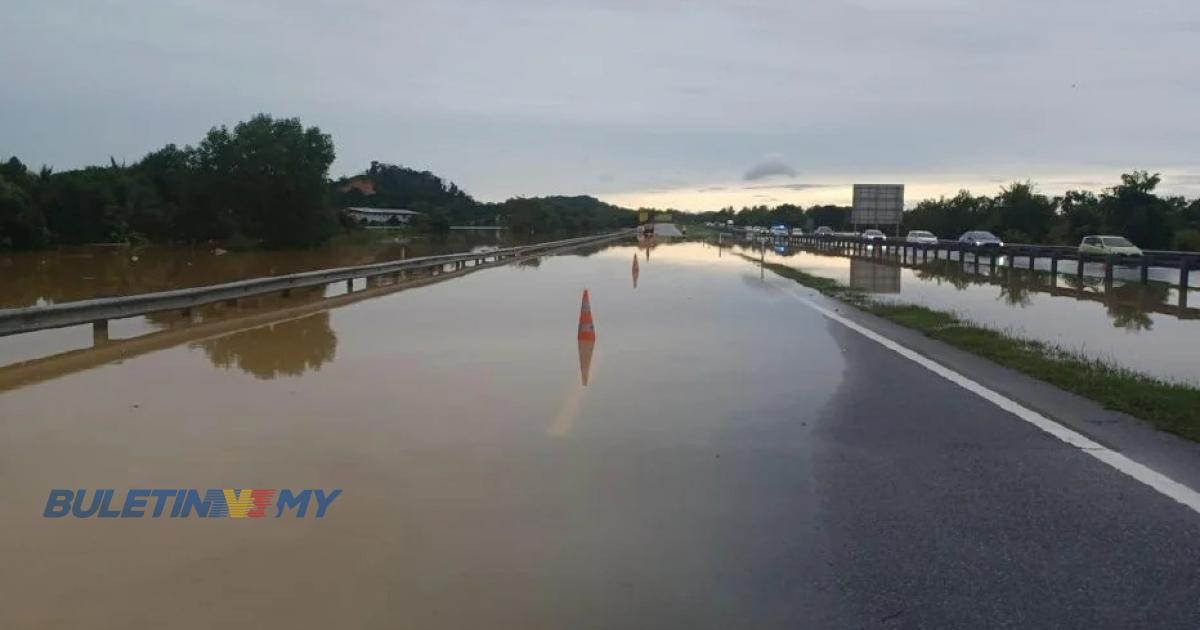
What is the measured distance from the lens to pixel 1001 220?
99.3 m

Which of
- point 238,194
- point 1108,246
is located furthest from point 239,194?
point 1108,246

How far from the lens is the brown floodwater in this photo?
4824mm

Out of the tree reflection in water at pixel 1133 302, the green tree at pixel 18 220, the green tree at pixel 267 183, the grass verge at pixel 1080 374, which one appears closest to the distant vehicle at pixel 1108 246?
the tree reflection in water at pixel 1133 302

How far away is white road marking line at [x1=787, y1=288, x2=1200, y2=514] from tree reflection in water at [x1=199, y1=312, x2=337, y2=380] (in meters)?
8.34

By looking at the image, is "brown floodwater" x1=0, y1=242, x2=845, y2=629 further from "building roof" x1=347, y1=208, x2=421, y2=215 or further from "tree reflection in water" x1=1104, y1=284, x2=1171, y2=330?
"building roof" x1=347, y1=208, x2=421, y2=215

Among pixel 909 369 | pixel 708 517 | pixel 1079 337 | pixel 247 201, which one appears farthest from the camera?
pixel 247 201

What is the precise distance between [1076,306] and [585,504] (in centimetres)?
2265

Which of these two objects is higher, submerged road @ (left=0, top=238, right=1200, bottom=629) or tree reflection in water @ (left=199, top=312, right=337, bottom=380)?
tree reflection in water @ (left=199, top=312, right=337, bottom=380)

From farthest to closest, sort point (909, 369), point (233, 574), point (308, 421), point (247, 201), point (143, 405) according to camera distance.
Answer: point (247, 201)
point (909, 369)
point (143, 405)
point (308, 421)
point (233, 574)

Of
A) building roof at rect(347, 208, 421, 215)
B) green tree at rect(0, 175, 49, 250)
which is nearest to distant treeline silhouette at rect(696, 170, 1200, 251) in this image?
green tree at rect(0, 175, 49, 250)

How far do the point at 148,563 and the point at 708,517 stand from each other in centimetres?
338

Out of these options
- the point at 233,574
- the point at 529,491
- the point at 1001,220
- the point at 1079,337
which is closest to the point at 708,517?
the point at 529,491

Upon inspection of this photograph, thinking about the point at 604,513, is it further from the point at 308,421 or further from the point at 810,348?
the point at 810,348

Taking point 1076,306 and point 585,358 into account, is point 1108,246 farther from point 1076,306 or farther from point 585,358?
point 585,358
